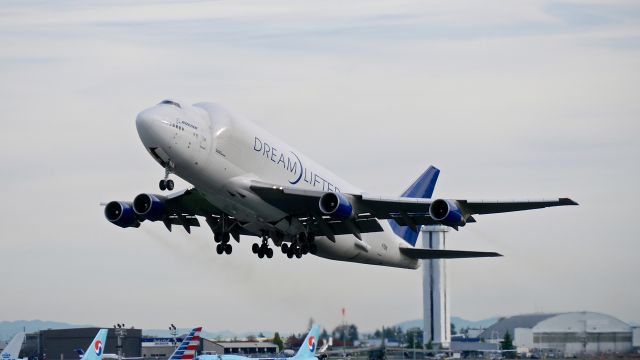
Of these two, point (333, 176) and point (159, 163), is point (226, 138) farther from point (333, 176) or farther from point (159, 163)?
point (333, 176)

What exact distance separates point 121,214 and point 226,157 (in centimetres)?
985

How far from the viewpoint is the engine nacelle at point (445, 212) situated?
51844 mm

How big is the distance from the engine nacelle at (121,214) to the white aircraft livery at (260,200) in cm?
5

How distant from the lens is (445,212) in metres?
51.8

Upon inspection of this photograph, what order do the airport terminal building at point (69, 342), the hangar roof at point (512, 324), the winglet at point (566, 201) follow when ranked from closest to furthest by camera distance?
the winglet at point (566, 201) < the airport terminal building at point (69, 342) < the hangar roof at point (512, 324)

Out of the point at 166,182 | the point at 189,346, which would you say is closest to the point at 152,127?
the point at 166,182

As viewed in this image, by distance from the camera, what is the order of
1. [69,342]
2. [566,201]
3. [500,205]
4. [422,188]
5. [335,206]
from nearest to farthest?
[566,201]
[335,206]
[500,205]
[422,188]
[69,342]

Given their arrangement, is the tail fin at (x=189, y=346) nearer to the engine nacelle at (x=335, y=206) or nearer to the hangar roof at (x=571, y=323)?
the engine nacelle at (x=335, y=206)

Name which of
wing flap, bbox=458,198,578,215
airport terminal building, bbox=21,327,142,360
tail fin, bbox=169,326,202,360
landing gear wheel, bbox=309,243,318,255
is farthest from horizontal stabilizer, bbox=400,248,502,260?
→ airport terminal building, bbox=21,327,142,360

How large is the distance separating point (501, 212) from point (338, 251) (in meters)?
9.81

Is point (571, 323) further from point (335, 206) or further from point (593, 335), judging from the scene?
point (335, 206)

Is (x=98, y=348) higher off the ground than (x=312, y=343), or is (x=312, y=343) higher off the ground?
(x=312, y=343)

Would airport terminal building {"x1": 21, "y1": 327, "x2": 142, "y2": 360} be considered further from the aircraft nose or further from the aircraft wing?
the aircraft nose

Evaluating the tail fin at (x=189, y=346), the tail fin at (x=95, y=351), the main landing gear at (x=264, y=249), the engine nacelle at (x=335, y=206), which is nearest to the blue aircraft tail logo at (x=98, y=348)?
the tail fin at (x=95, y=351)
